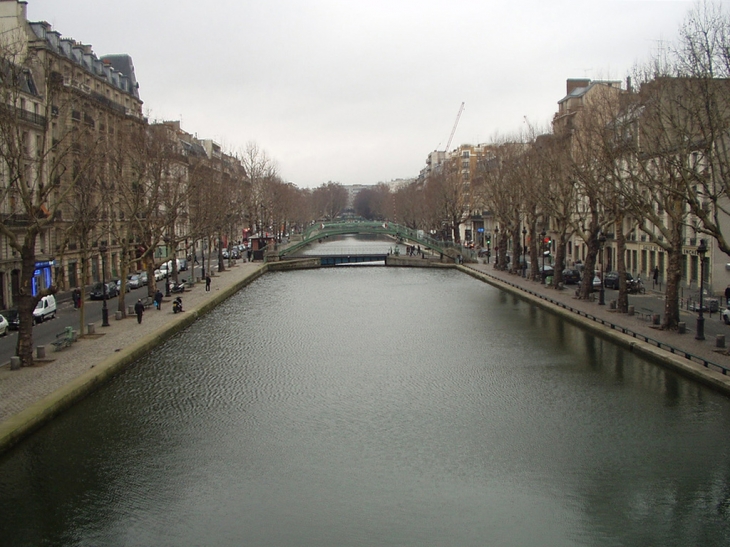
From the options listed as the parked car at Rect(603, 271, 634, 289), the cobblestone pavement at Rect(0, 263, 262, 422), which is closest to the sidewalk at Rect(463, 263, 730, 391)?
the parked car at Rect(603, 271, 634, 289)

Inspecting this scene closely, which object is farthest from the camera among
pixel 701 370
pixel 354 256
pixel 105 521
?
pixel 354 256

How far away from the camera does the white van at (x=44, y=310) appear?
41625 millimetres

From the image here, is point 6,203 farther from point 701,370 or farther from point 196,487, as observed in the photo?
point 701,370

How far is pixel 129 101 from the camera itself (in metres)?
79.4

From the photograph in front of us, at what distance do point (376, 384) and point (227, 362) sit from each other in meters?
7.97

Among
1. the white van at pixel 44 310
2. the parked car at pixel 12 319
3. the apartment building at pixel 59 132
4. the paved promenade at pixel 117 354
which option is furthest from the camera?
the apartment building at pixel 59 132

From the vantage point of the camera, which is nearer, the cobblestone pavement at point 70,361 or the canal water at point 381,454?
the canal water at point 381,454

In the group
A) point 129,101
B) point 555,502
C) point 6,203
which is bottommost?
point 555,502

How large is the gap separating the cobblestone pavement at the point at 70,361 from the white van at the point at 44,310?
390 centimetres

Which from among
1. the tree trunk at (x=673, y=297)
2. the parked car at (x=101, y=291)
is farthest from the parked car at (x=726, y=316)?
the parked car at (x=101, y=291)

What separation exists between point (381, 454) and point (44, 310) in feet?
99.3

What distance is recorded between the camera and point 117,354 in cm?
3078

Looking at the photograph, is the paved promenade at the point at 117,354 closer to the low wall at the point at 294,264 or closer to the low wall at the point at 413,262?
the low wall at the point at 294,264

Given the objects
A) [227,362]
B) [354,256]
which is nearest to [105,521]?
[227,362]
